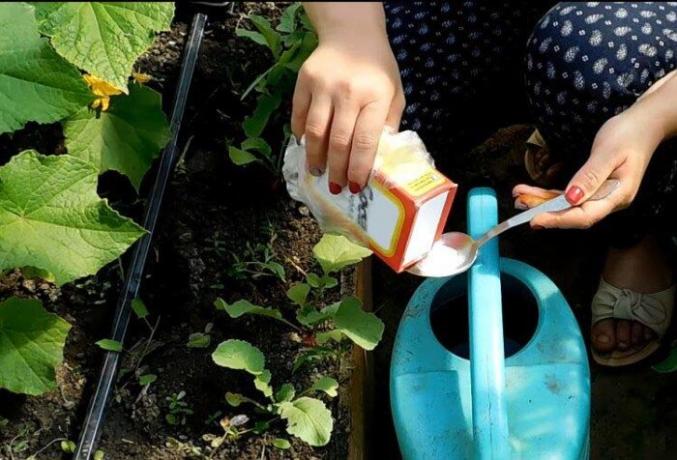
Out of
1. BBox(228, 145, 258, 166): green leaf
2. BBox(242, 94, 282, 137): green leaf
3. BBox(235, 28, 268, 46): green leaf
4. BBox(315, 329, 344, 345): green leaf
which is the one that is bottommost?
BBox(315, 329, 344, 345): green leaf

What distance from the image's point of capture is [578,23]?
1.23 metres

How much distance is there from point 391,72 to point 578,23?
1.12ft

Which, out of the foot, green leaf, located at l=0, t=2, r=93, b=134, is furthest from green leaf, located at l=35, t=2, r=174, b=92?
the foot

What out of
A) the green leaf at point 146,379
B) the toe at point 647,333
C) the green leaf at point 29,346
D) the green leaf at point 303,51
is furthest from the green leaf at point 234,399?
the toe at point 647,333

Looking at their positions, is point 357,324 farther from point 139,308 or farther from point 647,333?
point 647,333

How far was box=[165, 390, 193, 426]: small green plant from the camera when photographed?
1.25 metres

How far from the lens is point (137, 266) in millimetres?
1338

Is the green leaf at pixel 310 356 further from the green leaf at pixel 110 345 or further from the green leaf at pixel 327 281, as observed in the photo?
the green leaf at pixel 110 345

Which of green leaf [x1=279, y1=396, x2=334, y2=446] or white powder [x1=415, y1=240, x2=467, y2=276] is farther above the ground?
white powder [x1=415, y1=240, x2=467, y2=276]

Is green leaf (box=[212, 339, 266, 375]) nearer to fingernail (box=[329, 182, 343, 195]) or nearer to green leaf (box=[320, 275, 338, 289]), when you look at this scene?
green leaf (box=[320, 275, 338, 289])

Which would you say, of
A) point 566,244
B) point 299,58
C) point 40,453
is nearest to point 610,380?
point 566,244

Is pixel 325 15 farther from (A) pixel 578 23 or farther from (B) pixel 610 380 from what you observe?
(B) pixel 610 380

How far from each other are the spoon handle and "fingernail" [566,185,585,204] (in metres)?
0.01

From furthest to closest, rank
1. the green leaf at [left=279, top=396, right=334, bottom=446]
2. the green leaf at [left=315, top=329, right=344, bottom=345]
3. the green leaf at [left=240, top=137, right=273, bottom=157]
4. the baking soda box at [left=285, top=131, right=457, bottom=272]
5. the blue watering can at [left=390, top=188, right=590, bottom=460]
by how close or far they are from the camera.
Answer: the green leaf at [left=240, top=137, right=273, bottom=157], the green leaf at [left=315, top=329, right=344, bottom=345], the green leaf at [left=279, top=396, right=334, bottom=446], the blue watering can at [left=390, top=188, right=590, bottom=460], the baking soda box at [left=285, top=131, right=457, bottom=272]
